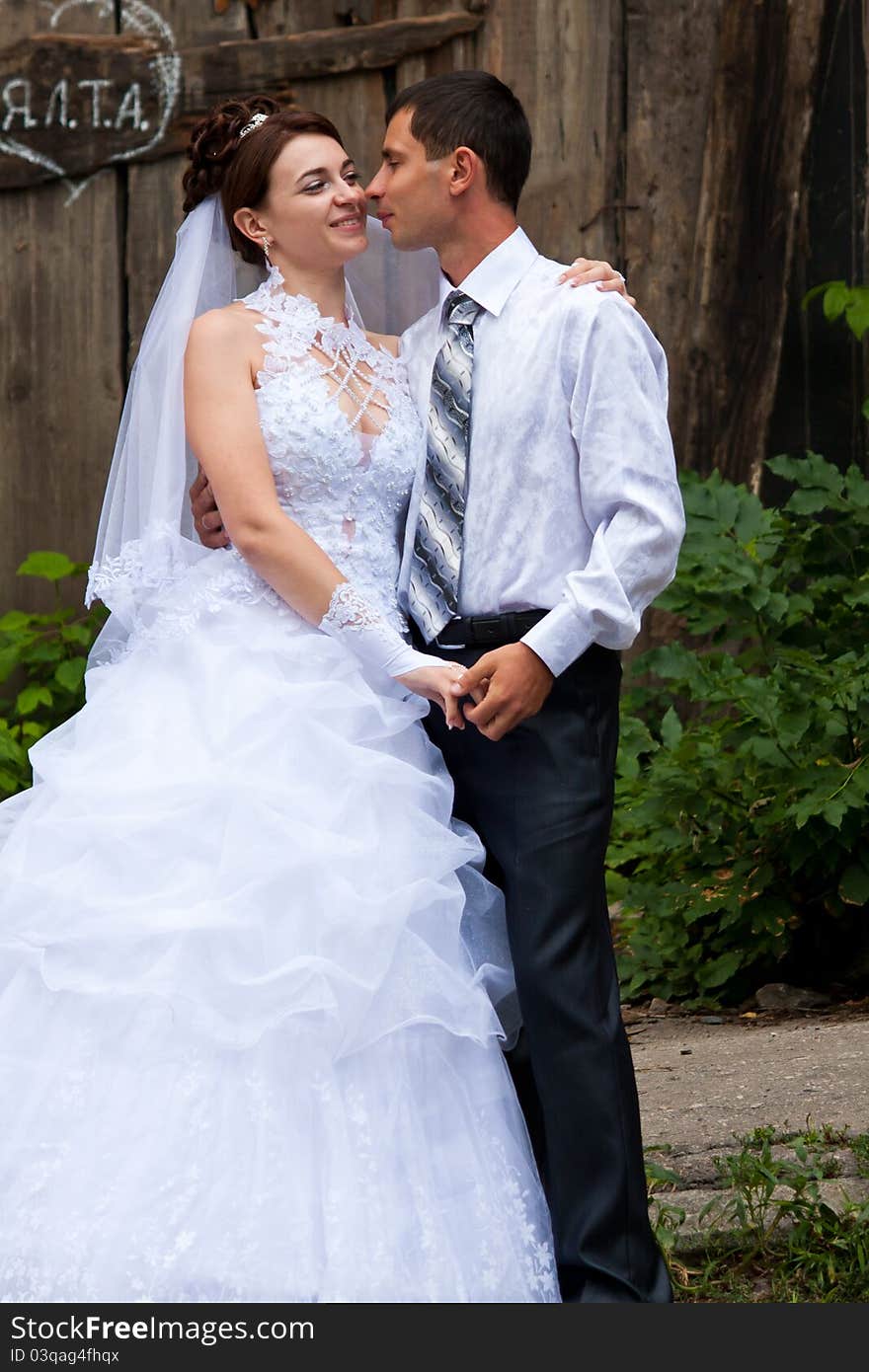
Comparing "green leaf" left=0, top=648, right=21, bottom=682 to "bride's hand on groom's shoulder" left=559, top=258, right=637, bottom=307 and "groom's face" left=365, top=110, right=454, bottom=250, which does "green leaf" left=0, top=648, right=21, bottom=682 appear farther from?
"bride's hand on groom's shoulder" left=559, top=258, right=637, bottom=307

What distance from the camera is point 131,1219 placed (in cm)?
215

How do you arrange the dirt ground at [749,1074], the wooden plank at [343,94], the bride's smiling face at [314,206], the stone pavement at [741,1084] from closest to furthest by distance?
the bride's smiling face at [314,206] → the stone pavement at [741,1084] → the dirt ground at [749,1074] → the wooden plank at [343,94]

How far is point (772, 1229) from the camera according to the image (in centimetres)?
280

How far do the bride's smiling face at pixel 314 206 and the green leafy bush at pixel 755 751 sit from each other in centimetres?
148

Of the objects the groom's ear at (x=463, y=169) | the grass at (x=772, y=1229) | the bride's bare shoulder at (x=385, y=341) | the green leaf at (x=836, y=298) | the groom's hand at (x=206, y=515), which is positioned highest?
the groom's ear at (x=463, y=169)

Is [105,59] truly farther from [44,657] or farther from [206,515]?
[206,515]

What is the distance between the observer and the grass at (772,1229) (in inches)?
106

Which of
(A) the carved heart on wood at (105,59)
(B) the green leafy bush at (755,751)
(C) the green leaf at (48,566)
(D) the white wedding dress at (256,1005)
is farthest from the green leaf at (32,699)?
(D) the white wedding dress at (256,1005)

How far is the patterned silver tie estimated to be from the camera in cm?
257

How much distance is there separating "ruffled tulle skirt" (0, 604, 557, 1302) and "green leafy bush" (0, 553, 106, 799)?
7.19 ft

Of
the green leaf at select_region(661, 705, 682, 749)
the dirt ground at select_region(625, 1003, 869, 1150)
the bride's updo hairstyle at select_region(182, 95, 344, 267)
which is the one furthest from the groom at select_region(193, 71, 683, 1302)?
the green leaf at select_region(661, 705, 682, 749)

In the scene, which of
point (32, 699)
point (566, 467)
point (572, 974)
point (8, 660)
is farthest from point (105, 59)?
point (572, 974)

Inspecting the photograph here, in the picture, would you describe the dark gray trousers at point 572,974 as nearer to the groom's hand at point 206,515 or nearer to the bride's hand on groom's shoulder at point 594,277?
the groom's hand at point 206,515

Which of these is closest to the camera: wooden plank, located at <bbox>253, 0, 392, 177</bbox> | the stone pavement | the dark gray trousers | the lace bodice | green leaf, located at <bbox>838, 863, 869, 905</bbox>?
the dark gray trousers
